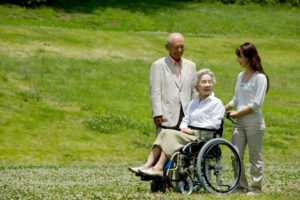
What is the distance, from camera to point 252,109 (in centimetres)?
729

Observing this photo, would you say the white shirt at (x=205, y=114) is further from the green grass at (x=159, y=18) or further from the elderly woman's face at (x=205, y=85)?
the green grass at (x=159, y=18)

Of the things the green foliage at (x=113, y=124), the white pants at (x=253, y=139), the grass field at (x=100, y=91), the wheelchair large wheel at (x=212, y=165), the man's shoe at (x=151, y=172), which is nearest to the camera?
the wheelchair large wheel at (x=212, y=165)

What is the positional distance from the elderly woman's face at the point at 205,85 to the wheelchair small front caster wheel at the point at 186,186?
1.38 metres

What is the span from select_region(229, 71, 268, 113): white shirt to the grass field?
1.43 metres

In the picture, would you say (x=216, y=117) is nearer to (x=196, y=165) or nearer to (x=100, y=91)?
(x=196, y=165)

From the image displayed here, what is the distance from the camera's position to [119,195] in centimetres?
651

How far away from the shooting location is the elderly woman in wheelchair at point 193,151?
23.4ft

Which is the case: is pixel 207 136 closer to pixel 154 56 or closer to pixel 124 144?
pixel 124 144

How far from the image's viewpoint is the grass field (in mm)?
10328

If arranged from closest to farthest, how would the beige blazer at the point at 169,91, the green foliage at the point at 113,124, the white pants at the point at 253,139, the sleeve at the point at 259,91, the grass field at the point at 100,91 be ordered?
1. the sleeve at the point at 259,91
2. the white pants at the point at 253,139
3. the beige blazer at the point at 169,91
4. the grass field at the point at 100,91
5. the green foliage at the point at 113,124

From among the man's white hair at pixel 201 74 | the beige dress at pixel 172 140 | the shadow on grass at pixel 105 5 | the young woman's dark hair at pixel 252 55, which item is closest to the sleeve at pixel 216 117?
the beige dress at pixel 172 140

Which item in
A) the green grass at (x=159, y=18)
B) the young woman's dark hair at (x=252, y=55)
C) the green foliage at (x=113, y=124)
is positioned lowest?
the green foliage at (x=113, y=124)

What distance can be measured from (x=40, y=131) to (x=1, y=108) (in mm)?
2376

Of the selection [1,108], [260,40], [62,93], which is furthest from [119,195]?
[260,40]
